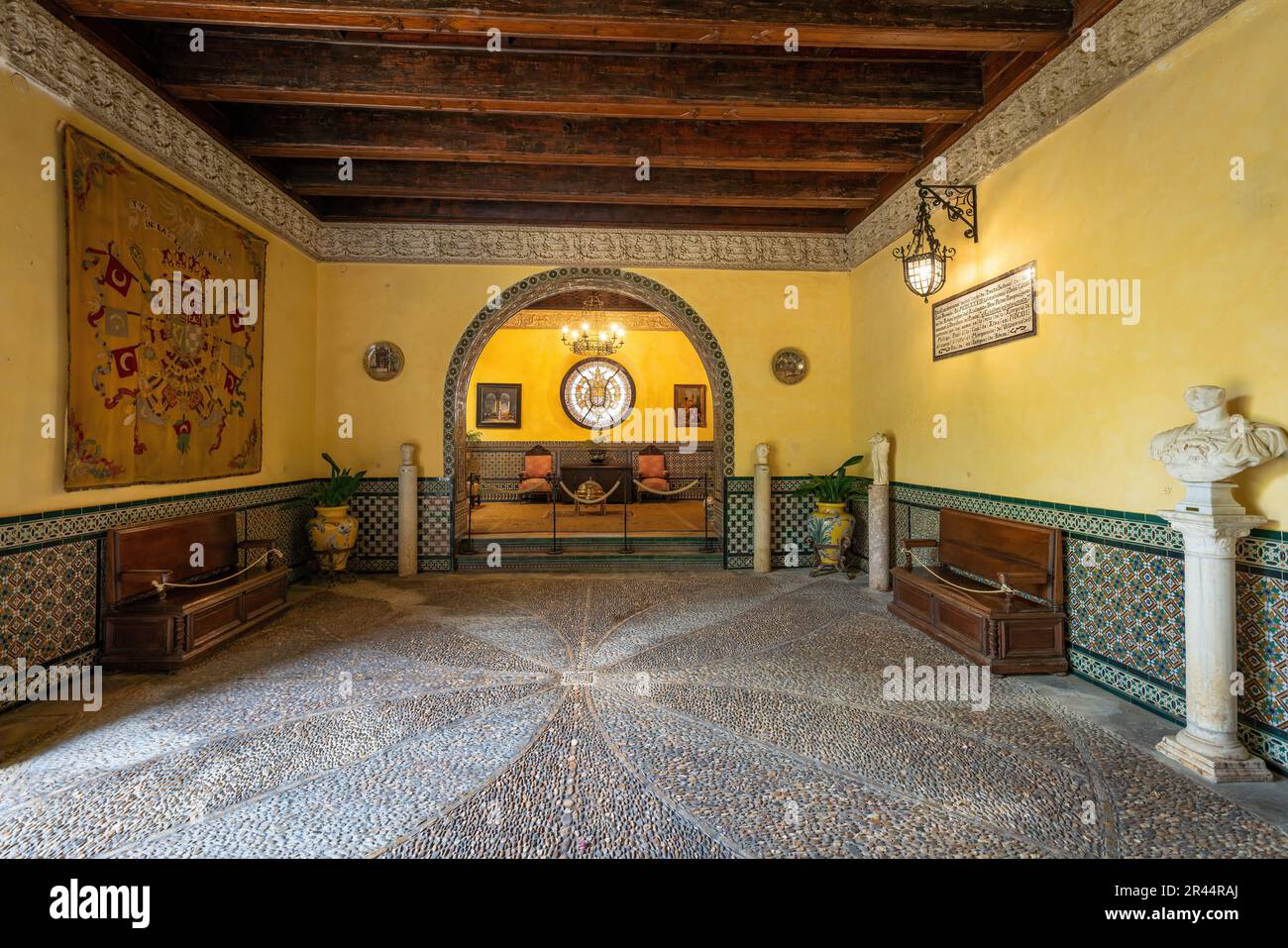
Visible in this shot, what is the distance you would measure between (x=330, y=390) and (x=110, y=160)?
10.0 ft

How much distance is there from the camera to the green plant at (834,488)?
20.9 feet

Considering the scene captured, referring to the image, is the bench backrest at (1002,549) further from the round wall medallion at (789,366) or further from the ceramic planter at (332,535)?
the ceramic planter at (332,535)

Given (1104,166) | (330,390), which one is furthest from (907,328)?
(330,390)

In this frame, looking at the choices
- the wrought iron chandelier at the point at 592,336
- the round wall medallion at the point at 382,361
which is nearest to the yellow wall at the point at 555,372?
the wrought iron chandelier at the point at 592,336

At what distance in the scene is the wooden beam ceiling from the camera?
348 centimetres

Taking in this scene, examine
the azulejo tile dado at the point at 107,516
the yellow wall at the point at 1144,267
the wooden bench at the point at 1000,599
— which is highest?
the yellow wall at the point at 1144,267

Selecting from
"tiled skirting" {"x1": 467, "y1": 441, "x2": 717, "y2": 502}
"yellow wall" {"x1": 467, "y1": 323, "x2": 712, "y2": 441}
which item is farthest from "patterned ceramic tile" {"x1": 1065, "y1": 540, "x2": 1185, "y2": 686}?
"yellow wall" {"x1": 467, "y1": 323, "x2": 712, "y2": 441}

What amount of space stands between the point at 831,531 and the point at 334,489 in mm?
5148

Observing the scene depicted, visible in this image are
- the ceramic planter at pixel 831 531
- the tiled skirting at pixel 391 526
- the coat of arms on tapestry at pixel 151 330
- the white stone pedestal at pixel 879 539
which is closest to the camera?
the coat of arms on tapestry at pixel 151 330

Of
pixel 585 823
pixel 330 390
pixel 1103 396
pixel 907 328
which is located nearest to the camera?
pixel 585 823

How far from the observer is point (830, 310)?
22.8 feet

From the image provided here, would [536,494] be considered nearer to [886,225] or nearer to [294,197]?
[294,197]

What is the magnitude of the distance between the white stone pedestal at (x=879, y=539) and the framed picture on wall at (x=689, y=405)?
273 inches

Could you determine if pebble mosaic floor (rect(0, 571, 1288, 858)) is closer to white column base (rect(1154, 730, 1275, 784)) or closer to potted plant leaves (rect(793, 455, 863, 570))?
white column base (rect(1154, 730, 1275, 784))
